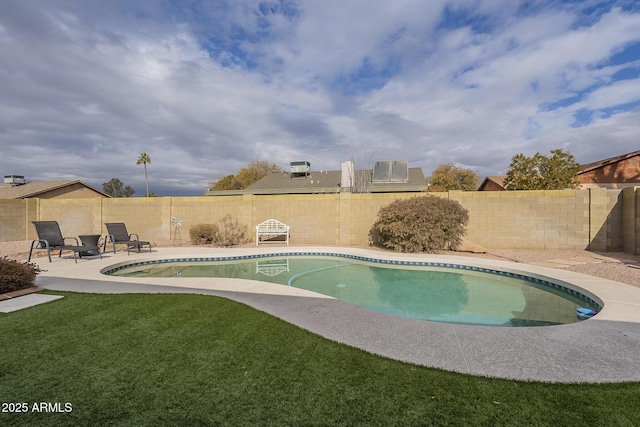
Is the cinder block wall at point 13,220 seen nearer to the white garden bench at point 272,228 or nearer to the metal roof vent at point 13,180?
the white garden bench at point 272,228

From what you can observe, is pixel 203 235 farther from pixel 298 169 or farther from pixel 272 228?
pixel 298 169

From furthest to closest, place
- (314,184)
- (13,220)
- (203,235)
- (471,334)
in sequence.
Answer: (314,184) → (13,220) → (203,235) → (471,334)

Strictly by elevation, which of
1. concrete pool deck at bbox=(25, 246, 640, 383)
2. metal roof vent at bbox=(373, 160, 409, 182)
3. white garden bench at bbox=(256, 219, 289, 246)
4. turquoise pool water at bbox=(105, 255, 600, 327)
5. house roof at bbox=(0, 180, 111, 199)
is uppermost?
metal roof vent at bbox=(373, 160, 409, 182)

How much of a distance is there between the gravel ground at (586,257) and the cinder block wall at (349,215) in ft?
2.05

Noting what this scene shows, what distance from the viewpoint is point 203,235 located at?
45.0 ft

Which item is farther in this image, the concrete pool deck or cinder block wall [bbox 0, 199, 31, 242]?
cinder block wall [bbox 0, 199, 31, 242]

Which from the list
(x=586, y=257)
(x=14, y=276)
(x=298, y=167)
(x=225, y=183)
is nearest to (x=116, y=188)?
(x=225, y=183)

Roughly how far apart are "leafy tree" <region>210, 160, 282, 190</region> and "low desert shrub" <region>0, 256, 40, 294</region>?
146 ft

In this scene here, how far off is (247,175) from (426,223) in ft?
142

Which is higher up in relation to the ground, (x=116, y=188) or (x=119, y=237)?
(x=116, y=188)

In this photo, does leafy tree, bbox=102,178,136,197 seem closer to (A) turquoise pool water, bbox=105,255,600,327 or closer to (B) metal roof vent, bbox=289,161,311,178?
(B) metal roof vent, bbox=289,161,311,178

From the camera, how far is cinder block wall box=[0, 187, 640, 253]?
1102cm

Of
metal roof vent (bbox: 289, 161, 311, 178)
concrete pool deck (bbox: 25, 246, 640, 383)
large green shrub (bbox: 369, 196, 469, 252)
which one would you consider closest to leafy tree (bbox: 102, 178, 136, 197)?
metal roof vent (bbox: 289, 161, 311, 178)

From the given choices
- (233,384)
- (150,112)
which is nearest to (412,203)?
(233,384)
